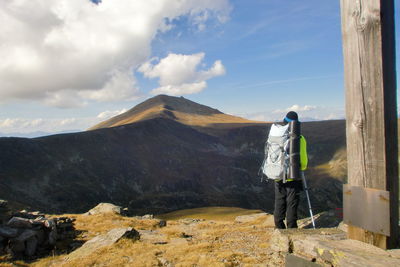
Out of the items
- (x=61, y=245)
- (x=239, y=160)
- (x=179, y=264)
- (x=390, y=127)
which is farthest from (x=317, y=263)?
(x=239, y=160)

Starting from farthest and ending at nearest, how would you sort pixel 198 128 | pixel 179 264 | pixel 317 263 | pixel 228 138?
pixel 198 128, pixel 228 138, pixel 179 264, pixel 317 263

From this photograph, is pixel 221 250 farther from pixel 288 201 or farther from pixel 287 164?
pixel 287 164

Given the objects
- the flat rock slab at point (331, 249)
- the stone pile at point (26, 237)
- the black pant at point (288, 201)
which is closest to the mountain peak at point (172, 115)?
the stone pile at point (26, 237)

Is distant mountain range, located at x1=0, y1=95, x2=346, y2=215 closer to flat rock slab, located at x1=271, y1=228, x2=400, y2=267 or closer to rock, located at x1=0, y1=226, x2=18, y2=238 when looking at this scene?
rock, located at x1=0, y1=226, x2=18, y2=238

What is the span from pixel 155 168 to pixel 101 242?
80.4 metres

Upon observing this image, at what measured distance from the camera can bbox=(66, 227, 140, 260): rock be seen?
1069 centimetres

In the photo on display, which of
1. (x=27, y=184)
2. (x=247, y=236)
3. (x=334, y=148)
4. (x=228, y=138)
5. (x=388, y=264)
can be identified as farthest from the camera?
(x=228, y=138)

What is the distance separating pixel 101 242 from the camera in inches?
449

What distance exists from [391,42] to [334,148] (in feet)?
373

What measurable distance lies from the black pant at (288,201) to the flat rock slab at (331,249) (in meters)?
3.44

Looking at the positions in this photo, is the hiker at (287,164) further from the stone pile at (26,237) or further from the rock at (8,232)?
the rock at (8,232)

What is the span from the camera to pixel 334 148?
107250mm

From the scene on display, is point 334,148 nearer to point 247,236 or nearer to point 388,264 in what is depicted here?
point 247,236

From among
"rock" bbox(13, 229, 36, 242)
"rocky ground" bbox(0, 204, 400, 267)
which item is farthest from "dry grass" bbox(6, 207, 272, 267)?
"rock" bbox(13, 229, 36, 242)
